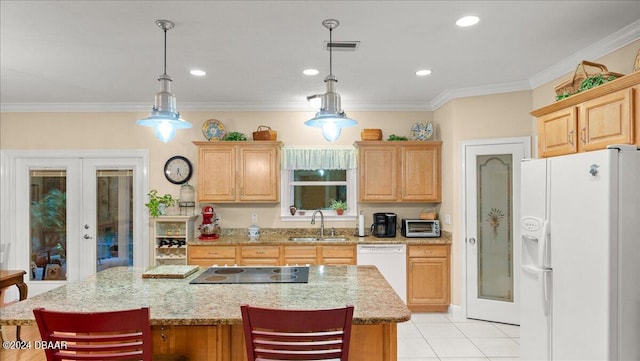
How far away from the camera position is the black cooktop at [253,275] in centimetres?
253

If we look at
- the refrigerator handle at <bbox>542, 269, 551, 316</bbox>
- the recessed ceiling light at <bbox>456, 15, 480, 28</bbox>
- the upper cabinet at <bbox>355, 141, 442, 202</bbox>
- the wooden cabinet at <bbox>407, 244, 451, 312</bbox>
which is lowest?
the wooden cabinet at <bbox>407, 244, 451, 312</bbox>

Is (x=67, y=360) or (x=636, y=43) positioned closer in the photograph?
(x=67, y=360)

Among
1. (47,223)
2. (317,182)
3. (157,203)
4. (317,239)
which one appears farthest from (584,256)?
(47,223)

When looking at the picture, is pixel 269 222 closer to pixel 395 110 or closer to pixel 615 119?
pixel 395 110

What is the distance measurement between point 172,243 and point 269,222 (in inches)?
49.0

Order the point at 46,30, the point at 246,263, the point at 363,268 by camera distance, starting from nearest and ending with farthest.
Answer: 1. the point at 46,30
2. the point at 363,268
3. the point at 246,263

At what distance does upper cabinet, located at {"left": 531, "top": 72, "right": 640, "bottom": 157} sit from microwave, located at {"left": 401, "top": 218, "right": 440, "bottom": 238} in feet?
6.05

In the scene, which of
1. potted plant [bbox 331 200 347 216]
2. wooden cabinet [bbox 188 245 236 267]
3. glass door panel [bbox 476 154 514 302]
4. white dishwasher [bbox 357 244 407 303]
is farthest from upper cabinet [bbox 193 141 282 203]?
glass door panel [bbox 476 154 514 302]

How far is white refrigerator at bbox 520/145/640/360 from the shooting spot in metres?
2.12

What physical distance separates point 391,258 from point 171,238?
274 centimetres

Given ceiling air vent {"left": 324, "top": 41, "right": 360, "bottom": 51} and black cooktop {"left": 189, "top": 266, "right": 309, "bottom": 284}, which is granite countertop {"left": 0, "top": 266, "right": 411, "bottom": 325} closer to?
black cooktop {"left": 189, "top": 266, "right": 309, "bottom": 284}

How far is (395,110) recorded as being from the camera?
5191 millimetres

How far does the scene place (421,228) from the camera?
15.7ft

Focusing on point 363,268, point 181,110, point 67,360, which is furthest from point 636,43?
point 181,110
